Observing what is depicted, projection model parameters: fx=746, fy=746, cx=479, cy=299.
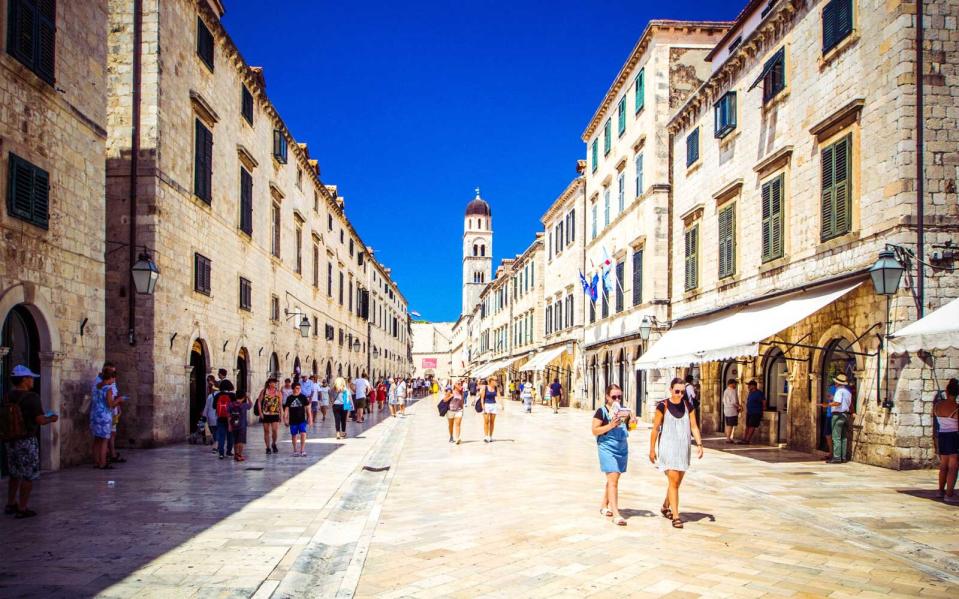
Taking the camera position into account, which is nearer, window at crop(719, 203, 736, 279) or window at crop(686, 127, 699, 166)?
window at crop(719, 203, 736, 279)

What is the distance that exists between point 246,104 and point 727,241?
14952 millimetres

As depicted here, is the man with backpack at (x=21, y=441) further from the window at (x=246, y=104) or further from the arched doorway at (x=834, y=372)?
the window at (x=246, y=104)

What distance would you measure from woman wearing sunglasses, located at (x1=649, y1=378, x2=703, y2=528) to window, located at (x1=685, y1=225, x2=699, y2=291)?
47.7 ft

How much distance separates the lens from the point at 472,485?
1092 cm

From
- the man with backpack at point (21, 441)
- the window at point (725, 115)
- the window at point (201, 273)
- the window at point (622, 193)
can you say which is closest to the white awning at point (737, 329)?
the window at point (725, 115)

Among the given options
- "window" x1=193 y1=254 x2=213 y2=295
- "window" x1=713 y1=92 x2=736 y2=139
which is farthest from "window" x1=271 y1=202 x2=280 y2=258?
"window" x1=713 y1=92 x2=736 y2=139

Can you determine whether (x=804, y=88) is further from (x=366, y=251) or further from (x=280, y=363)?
(x=366, y=251)

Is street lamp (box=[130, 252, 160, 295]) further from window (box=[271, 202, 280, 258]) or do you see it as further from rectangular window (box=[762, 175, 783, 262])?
window (box=[271, 202, 280, 258])

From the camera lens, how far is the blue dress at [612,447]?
27.0ft

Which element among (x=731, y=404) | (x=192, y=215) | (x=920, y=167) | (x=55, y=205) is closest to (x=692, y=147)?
(x=731, y=404)

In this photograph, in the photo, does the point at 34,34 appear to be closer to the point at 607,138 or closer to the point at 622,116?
the point at 622,116

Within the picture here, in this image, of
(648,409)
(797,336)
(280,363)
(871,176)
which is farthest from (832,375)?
(280,363)

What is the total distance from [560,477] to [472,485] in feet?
5.16

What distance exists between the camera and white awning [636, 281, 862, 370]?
13523 mm
